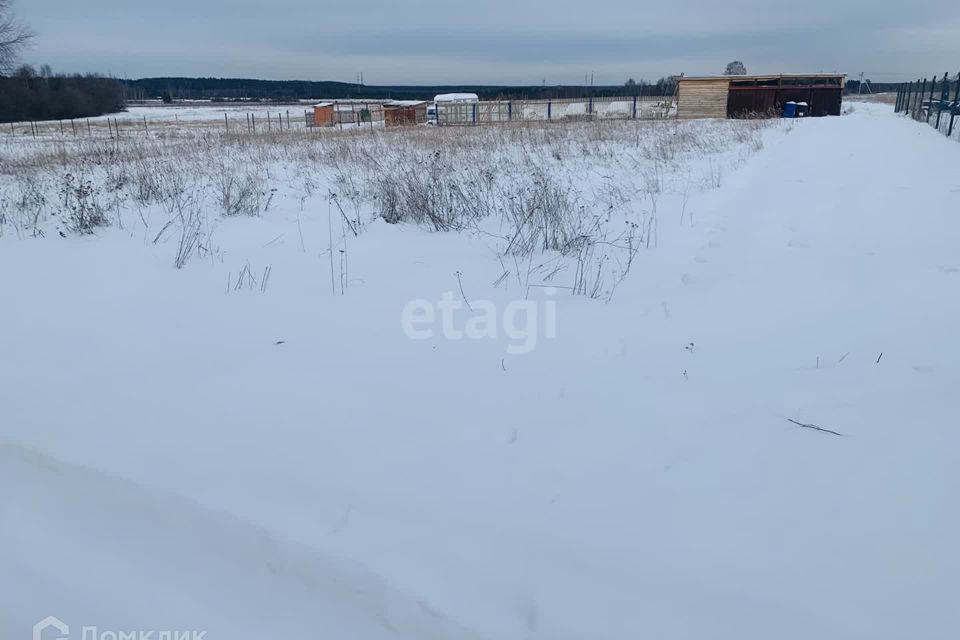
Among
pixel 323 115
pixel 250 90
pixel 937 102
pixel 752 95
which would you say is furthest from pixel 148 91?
pixel 937 102

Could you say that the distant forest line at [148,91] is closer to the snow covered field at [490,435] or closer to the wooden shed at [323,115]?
the wooden shed at [323,115]

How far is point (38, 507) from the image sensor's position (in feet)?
7.66

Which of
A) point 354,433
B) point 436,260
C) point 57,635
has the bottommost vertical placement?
point 57,635

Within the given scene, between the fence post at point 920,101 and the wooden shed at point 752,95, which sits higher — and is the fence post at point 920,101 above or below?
below

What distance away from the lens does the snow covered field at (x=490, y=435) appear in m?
1.89

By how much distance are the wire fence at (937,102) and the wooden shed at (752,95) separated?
3824mm

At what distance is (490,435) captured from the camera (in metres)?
2.74

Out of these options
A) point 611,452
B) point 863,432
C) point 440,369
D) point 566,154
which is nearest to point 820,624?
point 611,452

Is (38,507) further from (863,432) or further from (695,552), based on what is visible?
(863,432)

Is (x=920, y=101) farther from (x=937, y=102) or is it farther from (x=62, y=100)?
(x=62, y=100)

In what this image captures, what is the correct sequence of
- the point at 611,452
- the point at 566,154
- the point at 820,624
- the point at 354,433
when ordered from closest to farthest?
1. the point at 820,624
2. the point at 611,452
3. the point at 354,433
4. the point at 566,154

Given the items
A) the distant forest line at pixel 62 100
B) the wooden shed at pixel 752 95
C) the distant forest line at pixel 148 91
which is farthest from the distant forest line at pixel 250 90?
the wooden shed at pixel 752 95

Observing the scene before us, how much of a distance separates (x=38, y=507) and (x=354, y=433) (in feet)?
3.94

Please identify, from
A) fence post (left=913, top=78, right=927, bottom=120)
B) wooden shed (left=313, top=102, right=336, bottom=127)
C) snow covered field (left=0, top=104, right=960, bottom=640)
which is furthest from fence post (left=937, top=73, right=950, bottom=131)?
wooden shed (left=313, top=102, right=336, bottom=127)
